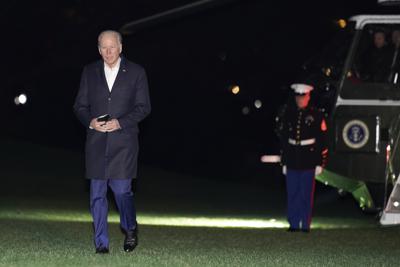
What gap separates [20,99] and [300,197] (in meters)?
22.8

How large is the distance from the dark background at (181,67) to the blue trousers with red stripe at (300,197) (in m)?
15.9

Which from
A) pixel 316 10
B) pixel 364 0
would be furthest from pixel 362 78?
pixel 316 10

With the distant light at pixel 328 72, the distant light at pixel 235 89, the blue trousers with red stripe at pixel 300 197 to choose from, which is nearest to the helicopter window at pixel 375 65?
the distant light at pixel 328 72

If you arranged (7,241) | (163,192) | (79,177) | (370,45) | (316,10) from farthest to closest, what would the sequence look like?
(316,10) < (79,177) < (163,192) < (370,45) < (7,241)

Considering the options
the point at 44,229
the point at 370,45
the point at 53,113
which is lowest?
the point at 53,113

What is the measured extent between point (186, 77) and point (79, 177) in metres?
10.9

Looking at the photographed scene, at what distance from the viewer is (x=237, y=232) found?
1606 centimetres

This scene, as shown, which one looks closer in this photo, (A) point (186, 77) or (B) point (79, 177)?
(B) point (79, 177)

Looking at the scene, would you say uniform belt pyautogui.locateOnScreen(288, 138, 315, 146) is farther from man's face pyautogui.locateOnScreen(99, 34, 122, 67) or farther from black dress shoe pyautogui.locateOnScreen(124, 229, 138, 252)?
man's face pyautogui.locateOnScreen(99, 34, 122, 67)

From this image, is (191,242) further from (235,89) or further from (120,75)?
(235,89)

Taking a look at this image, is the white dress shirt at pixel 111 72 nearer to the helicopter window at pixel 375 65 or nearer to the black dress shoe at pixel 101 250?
the black dress shoe at pixel 101 250

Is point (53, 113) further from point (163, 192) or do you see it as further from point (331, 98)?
point (331, 98)

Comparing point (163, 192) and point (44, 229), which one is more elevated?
point (44, 229)

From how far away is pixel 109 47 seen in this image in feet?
40.2
